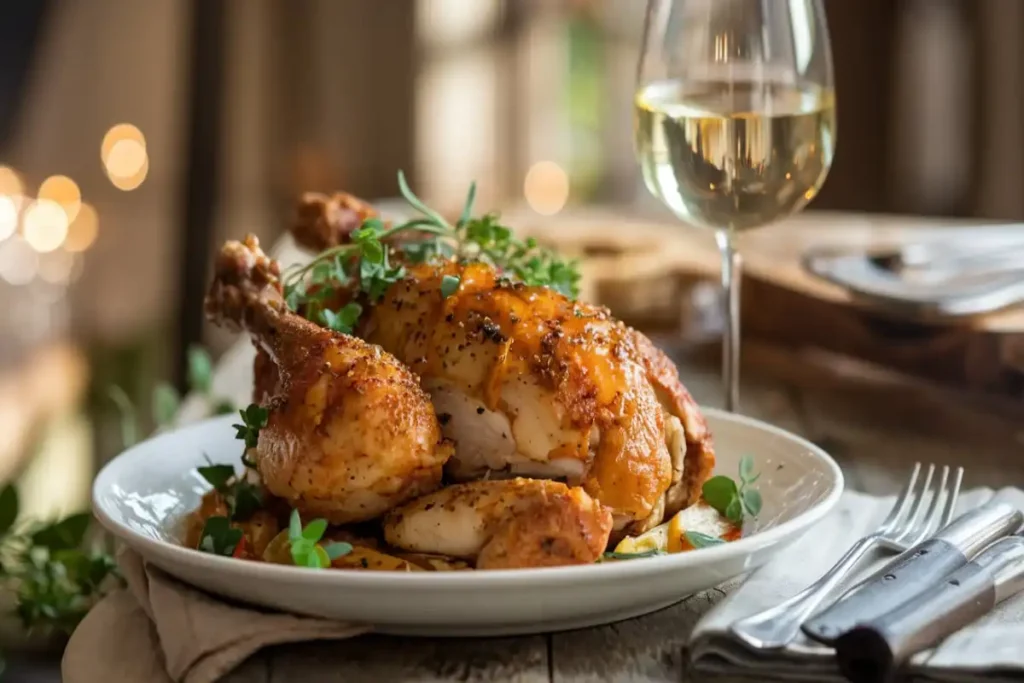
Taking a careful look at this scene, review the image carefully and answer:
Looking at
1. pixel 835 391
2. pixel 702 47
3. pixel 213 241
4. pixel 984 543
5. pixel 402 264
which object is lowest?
pixel 213 241

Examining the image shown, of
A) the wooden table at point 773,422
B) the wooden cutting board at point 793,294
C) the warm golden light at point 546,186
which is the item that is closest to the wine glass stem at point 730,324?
the wooden table at point 773,422

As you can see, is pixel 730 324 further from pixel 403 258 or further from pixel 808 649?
pixel 808 649

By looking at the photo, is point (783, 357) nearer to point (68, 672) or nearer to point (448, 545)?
point (448, 545)

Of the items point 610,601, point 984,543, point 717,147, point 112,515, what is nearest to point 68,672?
point 112,515

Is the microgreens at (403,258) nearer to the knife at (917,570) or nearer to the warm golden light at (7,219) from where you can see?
the knife at (917,570)

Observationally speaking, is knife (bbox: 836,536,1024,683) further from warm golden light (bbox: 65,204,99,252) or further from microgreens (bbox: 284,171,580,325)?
warm golden light (bbox: 65,204,99,252)

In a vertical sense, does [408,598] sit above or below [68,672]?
above

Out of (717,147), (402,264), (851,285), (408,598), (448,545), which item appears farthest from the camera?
(851,285)

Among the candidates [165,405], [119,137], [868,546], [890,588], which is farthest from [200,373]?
[119,137]

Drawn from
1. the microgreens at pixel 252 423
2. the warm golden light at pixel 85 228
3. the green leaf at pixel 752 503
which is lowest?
the warm golden light at pixel 85 228
